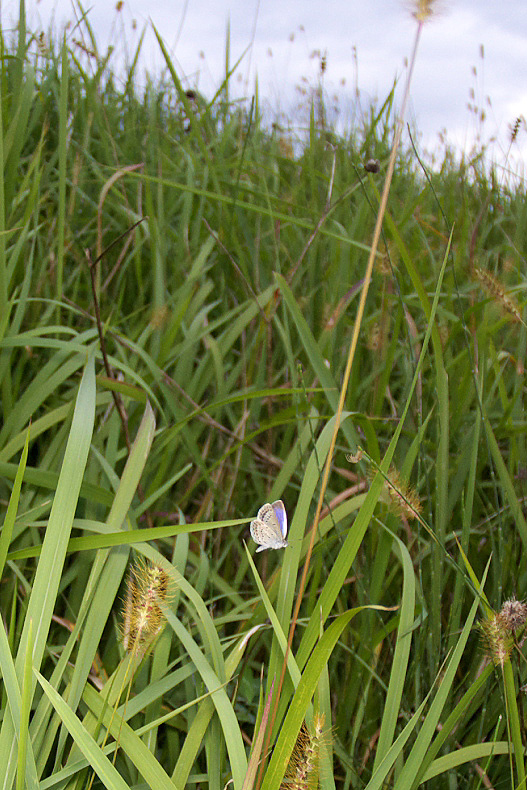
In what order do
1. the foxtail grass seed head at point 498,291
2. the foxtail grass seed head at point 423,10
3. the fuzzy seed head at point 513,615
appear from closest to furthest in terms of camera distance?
the foxtail grass seed head at point 423,10
the fuzzy seed head at point 513,615
the foxtail grass seed head at point 498,291

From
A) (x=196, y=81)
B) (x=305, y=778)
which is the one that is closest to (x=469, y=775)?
(x=305, y=778)

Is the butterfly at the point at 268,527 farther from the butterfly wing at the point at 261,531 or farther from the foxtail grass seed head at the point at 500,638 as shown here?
the foxtail grass seed head at the point at 500,638

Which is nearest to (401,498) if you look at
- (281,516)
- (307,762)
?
(281,516)

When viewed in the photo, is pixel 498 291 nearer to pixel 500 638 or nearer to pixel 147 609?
pixel 500 638

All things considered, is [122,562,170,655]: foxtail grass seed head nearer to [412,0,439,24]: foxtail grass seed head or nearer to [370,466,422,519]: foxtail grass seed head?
[370,466,422,519]: foxtail grass seed head

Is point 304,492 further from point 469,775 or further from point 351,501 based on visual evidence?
point 469,775

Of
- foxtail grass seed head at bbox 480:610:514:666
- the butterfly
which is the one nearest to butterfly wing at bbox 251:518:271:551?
the butterfly

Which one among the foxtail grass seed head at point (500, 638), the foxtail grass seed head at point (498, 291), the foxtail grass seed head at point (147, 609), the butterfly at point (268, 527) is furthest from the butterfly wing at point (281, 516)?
the foxtail grass seed head at point (498, 291)

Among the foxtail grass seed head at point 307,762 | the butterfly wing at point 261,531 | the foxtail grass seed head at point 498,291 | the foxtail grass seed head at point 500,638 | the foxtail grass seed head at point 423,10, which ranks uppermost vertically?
the foxtail grass seed head at point 423,10

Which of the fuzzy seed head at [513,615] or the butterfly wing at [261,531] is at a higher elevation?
the butterfly wing at [261,531]
